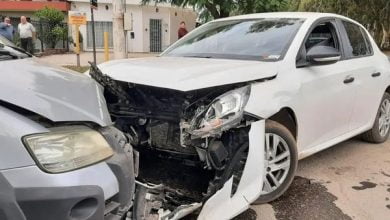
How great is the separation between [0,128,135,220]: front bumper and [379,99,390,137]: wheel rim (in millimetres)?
4482

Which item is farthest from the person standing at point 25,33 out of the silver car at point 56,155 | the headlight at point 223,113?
the silver car at point 56,155

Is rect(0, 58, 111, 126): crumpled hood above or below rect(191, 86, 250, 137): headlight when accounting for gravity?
above

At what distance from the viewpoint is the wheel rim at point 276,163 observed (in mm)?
3912

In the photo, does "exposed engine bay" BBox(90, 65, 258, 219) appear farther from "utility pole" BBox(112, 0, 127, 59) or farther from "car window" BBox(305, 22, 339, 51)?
"utility pole" BBox(112, 0, 127, 59)

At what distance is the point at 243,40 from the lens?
4738 mm

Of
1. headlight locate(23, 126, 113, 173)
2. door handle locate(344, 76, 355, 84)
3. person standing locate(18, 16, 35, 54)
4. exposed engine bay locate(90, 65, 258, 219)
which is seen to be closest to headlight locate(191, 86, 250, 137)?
exposed engine bay locate(90, 65, 258, 219)

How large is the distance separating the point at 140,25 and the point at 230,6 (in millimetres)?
15514

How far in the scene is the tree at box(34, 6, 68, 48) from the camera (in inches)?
971

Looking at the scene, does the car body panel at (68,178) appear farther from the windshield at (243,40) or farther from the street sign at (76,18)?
the street sign at (76,18)

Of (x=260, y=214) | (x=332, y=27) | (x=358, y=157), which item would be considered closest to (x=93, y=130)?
(x=260, y=214)

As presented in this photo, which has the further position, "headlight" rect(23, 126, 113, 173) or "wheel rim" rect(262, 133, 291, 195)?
"wheel rim" rect(262, 133, 291, 195)

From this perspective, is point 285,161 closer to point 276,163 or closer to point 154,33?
point 276,163

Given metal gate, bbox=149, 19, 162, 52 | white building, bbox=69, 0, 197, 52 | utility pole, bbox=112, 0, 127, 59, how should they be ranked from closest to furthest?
utility pole, bbox=112, 0, 127, 59 < white building, bbox=69, 0, 197, 52 < metal gate, bbox=149, 19, 162, 52

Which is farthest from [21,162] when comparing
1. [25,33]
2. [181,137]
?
[25,33]
